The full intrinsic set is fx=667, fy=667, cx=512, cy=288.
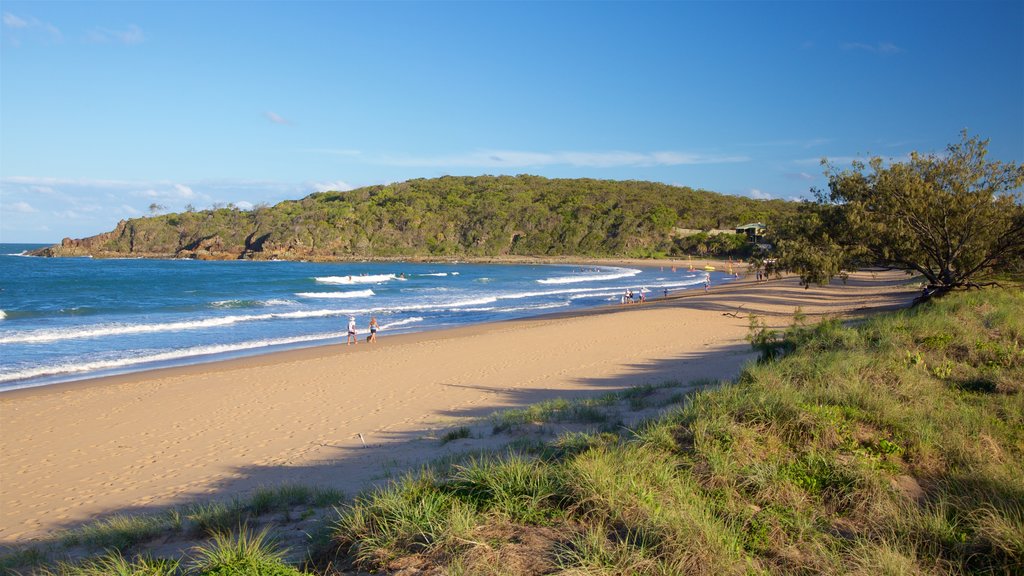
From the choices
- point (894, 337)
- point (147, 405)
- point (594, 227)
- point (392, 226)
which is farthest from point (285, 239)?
point (894, 337)

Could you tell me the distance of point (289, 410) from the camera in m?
12.2

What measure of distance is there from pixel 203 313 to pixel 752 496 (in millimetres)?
32484

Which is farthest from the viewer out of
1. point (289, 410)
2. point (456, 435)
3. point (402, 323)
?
point (402, 323)

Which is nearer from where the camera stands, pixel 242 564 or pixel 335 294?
pixel 242 564

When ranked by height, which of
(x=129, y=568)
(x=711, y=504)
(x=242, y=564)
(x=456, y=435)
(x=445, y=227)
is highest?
(x=445, y=227)

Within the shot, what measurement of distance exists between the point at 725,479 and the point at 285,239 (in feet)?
389

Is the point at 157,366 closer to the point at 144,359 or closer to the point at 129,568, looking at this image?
the point at 144,359

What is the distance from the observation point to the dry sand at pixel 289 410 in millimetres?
7895

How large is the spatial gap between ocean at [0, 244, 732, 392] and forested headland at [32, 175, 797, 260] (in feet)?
Result: 185

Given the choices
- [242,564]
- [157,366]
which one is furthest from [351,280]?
[242,564]

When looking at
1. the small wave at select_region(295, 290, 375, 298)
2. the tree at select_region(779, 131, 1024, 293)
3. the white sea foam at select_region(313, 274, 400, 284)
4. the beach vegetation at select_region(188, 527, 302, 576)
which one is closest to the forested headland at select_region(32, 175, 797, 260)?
the white sea foam at select_region(313, 274, 400, 284)

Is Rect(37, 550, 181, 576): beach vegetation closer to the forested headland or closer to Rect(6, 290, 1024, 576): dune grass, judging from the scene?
Rect(6, 290, 1024, 576): dune grass

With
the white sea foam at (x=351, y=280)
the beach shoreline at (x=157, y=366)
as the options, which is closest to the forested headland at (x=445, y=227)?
the white sea foam at (x=351, y=280)

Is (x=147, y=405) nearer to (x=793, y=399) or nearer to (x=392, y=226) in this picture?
(x=793, y=399)
